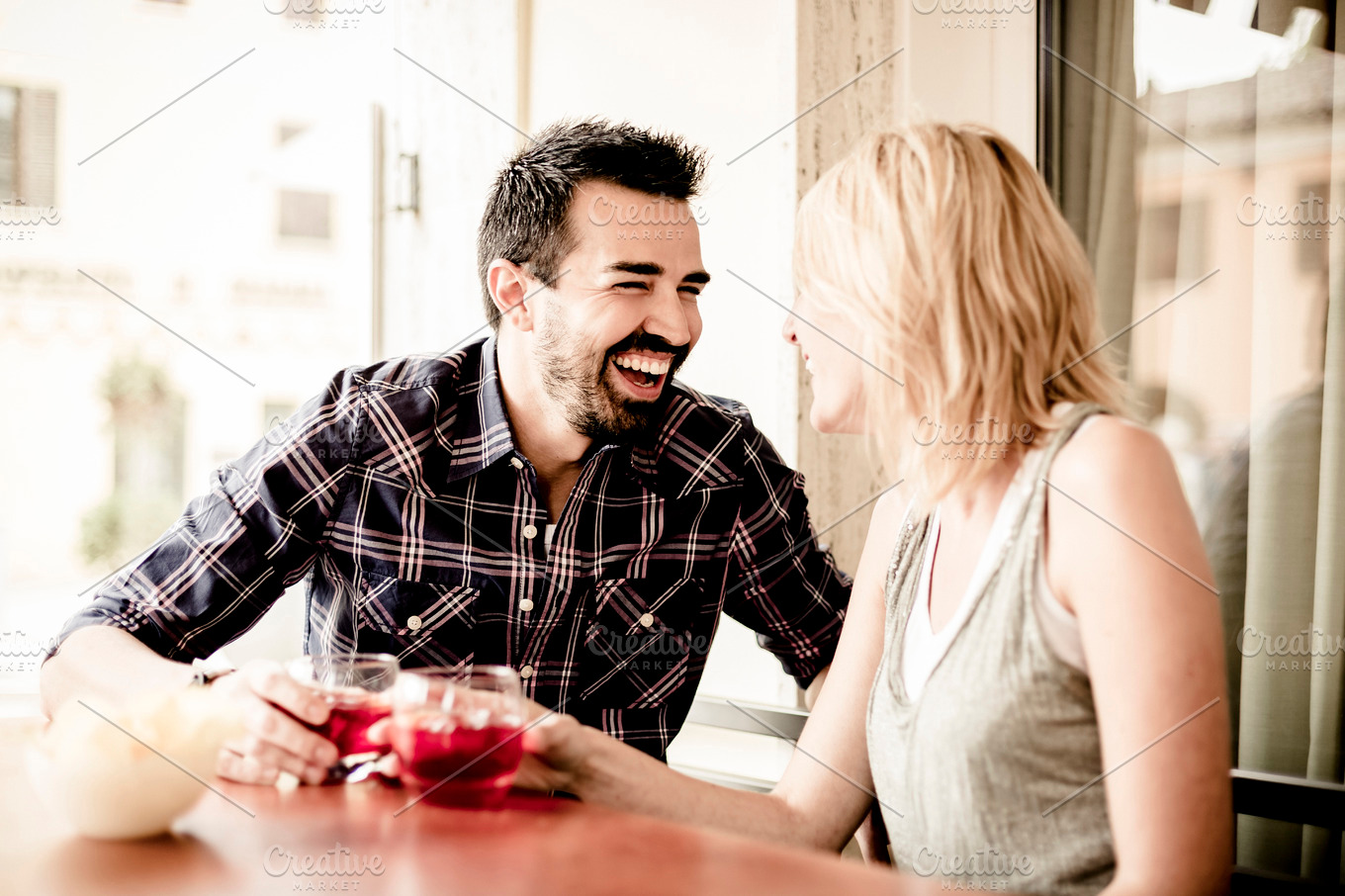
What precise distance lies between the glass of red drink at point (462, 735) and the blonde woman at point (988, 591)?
11cm

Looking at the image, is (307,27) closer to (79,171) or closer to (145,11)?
(145,11)

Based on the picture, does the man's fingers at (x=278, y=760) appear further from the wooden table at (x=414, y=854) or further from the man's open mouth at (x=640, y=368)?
the man's open mouth at (x=640, y=368)

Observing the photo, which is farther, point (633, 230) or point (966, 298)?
point (633, 230)

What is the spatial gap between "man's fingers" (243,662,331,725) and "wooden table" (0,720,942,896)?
78 mm

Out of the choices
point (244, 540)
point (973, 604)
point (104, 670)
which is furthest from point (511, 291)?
point (973, 604)

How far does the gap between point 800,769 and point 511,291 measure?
3.27 ft

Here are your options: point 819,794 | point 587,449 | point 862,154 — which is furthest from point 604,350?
point 819,794

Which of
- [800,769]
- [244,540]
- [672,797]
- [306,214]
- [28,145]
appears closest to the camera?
[672,797]

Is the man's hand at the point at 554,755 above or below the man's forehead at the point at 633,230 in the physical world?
below

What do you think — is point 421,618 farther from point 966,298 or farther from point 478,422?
point 966,298

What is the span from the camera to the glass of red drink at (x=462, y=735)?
901 mm

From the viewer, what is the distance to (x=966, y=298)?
1.08m

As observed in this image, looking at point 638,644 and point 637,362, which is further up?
point 637,362

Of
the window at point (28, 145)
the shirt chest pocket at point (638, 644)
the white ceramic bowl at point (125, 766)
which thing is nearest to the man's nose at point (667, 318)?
the shirt chest pocket at point (638, 644)
